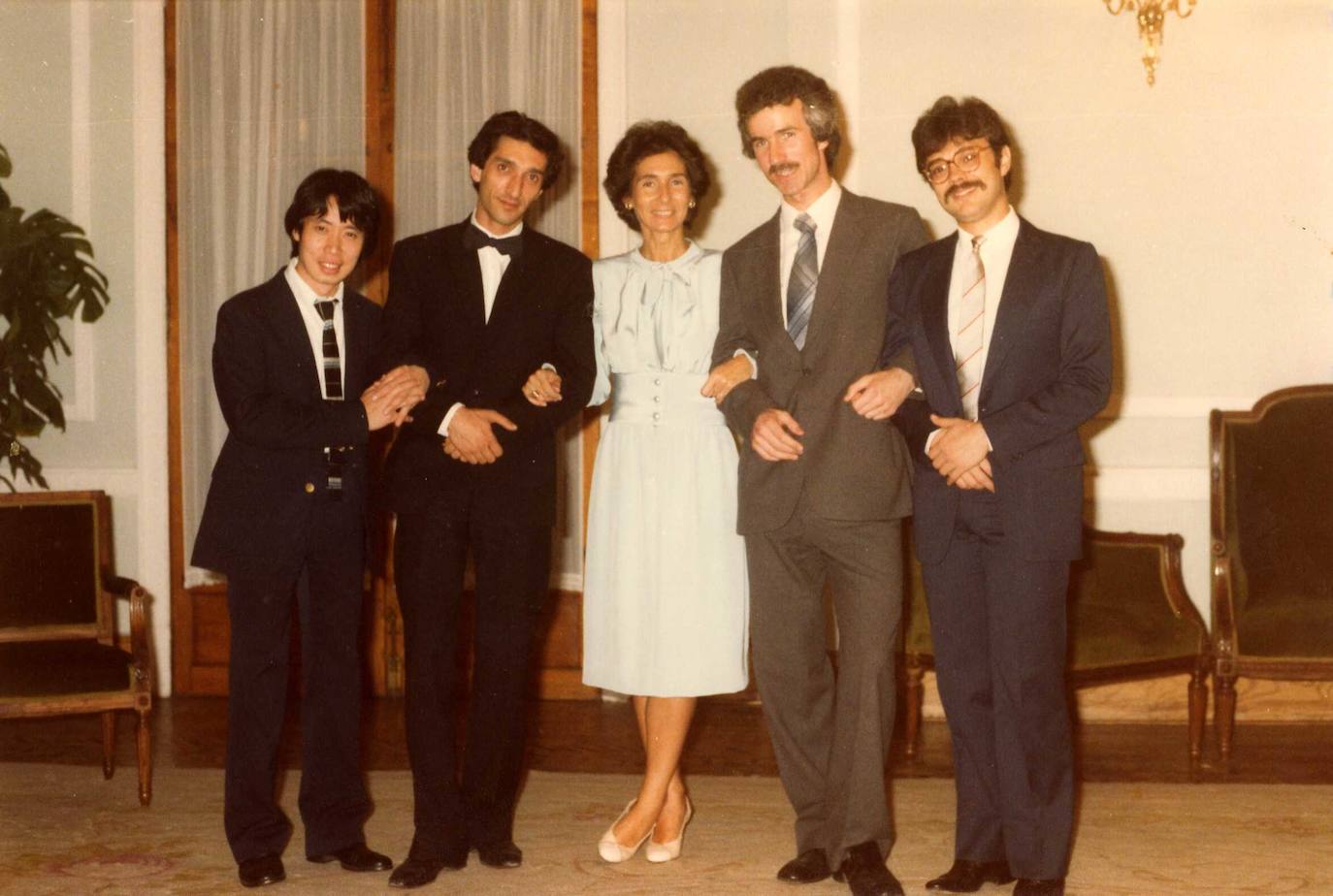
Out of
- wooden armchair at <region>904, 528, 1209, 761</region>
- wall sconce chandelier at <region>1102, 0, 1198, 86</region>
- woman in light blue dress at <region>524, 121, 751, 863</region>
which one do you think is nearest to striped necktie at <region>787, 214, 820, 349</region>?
woman in light blue dress at <region>524, 121, 751, 863</region>

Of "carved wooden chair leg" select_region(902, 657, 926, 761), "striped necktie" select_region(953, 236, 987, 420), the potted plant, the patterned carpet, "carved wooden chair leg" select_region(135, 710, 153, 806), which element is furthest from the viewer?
the potted plant

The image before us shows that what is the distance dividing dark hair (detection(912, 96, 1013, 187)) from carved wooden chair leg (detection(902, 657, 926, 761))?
2091mm

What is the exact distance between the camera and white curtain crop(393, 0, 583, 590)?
5.76 metres

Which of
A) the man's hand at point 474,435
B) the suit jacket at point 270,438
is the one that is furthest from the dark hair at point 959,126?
the suit jacket at point 270,438

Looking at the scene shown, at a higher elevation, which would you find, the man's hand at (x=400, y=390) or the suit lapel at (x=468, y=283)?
the suit lapel at (x=468, y=283)

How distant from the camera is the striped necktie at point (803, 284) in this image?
3.39 metres

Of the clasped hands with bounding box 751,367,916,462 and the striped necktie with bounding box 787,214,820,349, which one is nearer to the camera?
the clasped hands with bounding box 751,367,916,462

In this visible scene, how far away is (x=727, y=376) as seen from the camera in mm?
3398

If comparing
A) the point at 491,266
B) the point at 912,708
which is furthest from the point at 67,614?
the point at 912,708

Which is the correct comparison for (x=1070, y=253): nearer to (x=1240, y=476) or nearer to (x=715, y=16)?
(x=1240, y=476)

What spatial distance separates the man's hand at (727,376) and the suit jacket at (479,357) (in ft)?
1.03

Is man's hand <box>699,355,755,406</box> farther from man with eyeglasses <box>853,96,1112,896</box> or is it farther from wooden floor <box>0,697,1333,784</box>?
wooden floor <box>0,697,1333,784</box>

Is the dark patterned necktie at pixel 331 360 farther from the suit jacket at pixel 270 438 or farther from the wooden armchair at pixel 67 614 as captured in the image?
the wooden armchair at pixel 67 614

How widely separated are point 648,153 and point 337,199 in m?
0.74
